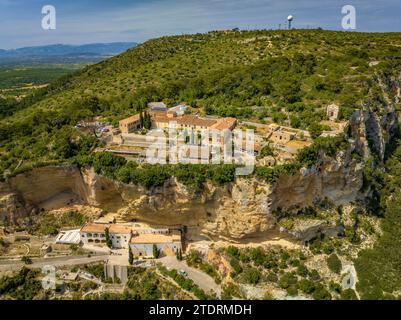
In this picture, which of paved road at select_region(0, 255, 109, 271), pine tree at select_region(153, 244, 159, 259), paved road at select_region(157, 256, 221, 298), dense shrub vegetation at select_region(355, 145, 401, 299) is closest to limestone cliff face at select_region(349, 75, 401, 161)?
dense shrub vegetation at select_region(355, 145, 401, 299)

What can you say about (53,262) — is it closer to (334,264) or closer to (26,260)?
(26,260)

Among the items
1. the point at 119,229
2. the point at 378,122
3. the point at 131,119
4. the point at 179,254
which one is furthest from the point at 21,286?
the point at 378,122

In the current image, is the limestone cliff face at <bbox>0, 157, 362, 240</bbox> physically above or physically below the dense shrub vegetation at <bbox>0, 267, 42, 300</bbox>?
above

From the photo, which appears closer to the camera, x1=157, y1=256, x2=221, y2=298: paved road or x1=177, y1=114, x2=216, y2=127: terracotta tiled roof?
x1=157, y1=256, x2=221, y2=298: paved road

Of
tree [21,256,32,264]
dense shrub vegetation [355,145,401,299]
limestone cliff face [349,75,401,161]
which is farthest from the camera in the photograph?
limestone cliff face [349,75,401,161]

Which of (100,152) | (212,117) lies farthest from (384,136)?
A: (100,152)

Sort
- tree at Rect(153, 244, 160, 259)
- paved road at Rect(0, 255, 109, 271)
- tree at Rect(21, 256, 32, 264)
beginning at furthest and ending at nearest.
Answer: tree at Rect(153, 244, 160, 259), tree at Rect(21, 256, 32, 264), paved road at Rect(0, 255, 109, 271)

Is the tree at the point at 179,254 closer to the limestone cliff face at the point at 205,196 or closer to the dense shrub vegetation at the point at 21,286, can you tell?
the limestone cliff face at the point at 205,196

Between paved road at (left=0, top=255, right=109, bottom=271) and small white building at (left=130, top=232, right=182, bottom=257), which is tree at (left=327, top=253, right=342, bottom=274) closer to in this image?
small white building at (left=130, top=232, right=182, bottom=257)
